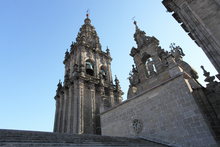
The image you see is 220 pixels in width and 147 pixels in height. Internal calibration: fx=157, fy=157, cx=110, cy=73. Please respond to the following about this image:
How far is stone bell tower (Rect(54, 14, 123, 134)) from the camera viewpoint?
16.7 metres

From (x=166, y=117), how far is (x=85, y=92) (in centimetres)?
1165

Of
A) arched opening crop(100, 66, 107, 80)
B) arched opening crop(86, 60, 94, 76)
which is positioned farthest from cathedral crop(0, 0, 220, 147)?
arched opening crop(100, 66, 107, 80)

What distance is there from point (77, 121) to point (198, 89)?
38.1 ft

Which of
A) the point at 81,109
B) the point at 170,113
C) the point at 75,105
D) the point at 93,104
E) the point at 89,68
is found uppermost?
the point at 89,68

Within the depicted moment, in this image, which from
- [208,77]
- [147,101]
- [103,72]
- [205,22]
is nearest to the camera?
[205,22]

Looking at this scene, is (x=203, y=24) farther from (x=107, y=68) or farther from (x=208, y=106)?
(x=107, y=68)

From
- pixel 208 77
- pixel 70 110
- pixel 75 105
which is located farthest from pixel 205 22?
pixel 70 110

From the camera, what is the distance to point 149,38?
17562 mm

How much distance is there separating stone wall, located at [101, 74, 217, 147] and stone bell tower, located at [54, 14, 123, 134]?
3187mm

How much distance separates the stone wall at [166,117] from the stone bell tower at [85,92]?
3187 mm

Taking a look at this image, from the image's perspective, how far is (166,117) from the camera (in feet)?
30.8

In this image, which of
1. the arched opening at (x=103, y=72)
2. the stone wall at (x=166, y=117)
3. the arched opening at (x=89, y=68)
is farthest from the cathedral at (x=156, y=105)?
the arched opening at (x=103, y=72)

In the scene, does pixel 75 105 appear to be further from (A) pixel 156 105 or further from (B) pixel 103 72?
(A) pixel 156 105

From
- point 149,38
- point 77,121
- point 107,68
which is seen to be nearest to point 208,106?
point 149,38
